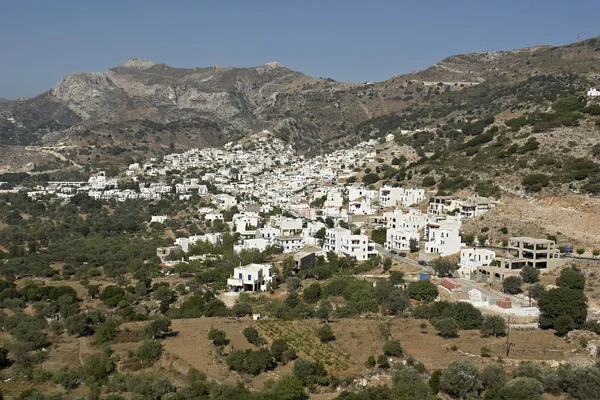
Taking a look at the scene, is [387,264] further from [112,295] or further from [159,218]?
[159,218]

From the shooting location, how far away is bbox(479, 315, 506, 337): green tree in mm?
22906

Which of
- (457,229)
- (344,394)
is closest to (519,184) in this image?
(457,229)

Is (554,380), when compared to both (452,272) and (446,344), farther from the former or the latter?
(452,272)

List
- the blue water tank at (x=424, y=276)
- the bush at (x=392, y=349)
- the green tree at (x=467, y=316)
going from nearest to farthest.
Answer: the bush at (x=392, y=349) < the green tree at (x=467, y=316) < the blue water tank at (x=424, y=276)

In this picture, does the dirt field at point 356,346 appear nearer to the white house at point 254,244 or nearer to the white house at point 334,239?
the white house at point 334,239

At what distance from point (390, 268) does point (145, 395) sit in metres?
18.6

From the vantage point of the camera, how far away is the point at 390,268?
33.4 meters

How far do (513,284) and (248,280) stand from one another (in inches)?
538

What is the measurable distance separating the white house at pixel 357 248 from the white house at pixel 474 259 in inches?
254

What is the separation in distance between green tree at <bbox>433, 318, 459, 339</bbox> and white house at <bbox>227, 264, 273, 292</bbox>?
11.6 metres

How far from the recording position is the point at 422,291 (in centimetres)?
2731

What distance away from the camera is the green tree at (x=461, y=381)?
17.8 metres

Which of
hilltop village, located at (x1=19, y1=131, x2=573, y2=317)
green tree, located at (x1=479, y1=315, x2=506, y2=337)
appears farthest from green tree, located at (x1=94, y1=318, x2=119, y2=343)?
green tree, located at (x1=479, y1=315, x2=506, y2=337)

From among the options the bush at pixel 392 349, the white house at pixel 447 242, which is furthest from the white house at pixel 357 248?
the bush at pixel 392 349
